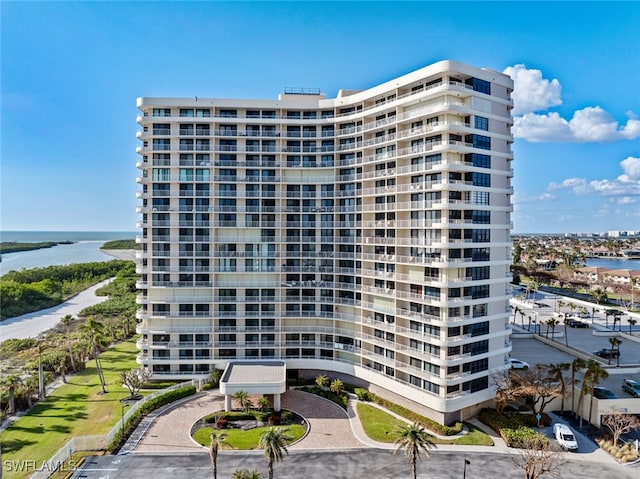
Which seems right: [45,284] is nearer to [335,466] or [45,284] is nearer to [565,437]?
[335,466]

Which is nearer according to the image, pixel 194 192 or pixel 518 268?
pixel 194 192

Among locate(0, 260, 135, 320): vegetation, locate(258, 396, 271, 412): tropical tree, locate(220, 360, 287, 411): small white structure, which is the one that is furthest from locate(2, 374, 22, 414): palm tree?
locate(0, 260, 135, 320): vegetation

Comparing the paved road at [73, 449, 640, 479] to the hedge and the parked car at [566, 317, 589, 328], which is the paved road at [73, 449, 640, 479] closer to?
the hedge

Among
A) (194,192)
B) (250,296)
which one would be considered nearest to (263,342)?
(250,296)

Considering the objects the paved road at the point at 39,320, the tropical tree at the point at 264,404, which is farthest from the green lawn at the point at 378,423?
the paved road at the point at 39,320

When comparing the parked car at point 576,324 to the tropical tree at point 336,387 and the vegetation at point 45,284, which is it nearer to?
the tropical tree at point 336,387

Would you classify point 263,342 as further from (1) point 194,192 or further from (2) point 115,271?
(2) point 115,271
